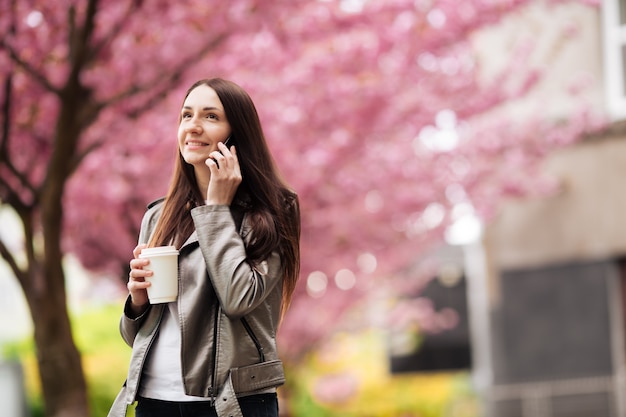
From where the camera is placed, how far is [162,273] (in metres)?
2.66

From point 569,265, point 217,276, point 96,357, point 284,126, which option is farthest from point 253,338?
point 96,357

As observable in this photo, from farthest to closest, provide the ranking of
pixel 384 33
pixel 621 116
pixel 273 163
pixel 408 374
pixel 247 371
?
pixel 408 374 → pixel 621 116 → pixel 384 33 → pixel 273 163 → pixel 247 371

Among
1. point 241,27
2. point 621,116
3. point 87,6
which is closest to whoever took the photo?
point 87,6

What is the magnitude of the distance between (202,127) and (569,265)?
1017 cm

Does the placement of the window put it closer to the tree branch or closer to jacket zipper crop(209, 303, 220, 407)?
the tree branch

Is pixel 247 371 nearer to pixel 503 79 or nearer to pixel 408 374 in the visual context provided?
pixel 503 79

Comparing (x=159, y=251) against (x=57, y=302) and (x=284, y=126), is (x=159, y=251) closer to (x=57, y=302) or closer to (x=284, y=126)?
(x=57, y=302)

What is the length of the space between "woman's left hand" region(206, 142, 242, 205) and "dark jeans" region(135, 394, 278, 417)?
21.7 inches

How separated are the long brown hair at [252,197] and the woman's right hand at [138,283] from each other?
0.15 metres

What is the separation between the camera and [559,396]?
40.1 feet

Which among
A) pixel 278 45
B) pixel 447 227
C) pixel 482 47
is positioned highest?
pixel 482 47

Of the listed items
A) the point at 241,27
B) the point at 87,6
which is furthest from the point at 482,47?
the point at 87,6

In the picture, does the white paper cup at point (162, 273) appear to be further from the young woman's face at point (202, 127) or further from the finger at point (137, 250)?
the young woman's face at point (202, 127)

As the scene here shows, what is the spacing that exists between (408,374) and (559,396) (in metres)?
3.97
